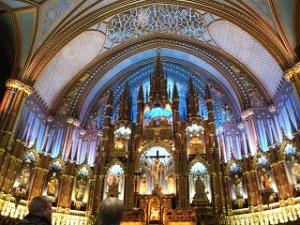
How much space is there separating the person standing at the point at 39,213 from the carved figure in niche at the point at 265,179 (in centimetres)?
1527

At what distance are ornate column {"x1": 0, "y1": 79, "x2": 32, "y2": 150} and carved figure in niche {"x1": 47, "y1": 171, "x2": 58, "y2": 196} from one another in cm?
380

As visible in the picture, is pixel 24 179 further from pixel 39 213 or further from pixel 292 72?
pixel 292 72

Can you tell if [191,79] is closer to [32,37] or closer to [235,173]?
[235,173]

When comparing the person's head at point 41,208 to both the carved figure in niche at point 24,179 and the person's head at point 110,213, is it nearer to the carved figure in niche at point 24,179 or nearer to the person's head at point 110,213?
the person's head at point 110,213

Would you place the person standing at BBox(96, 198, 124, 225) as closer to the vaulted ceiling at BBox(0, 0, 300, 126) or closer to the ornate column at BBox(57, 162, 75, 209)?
the ornate column at BBox(57, 162, 75, 209)

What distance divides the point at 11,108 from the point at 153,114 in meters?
10.2

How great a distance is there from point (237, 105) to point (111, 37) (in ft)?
37.8

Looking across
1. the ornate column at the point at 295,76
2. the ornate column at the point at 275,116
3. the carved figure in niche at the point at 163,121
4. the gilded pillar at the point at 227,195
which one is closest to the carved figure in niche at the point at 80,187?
the carved figure in niche at the point at 163,121

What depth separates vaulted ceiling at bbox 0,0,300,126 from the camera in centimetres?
1739

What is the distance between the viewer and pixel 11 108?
1634 cm

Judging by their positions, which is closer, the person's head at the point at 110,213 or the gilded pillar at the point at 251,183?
the person's head at the point at 110,213

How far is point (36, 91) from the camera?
19.4m

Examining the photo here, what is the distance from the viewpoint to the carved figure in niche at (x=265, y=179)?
16.3 metres

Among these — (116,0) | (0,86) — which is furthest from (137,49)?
(0,86)
